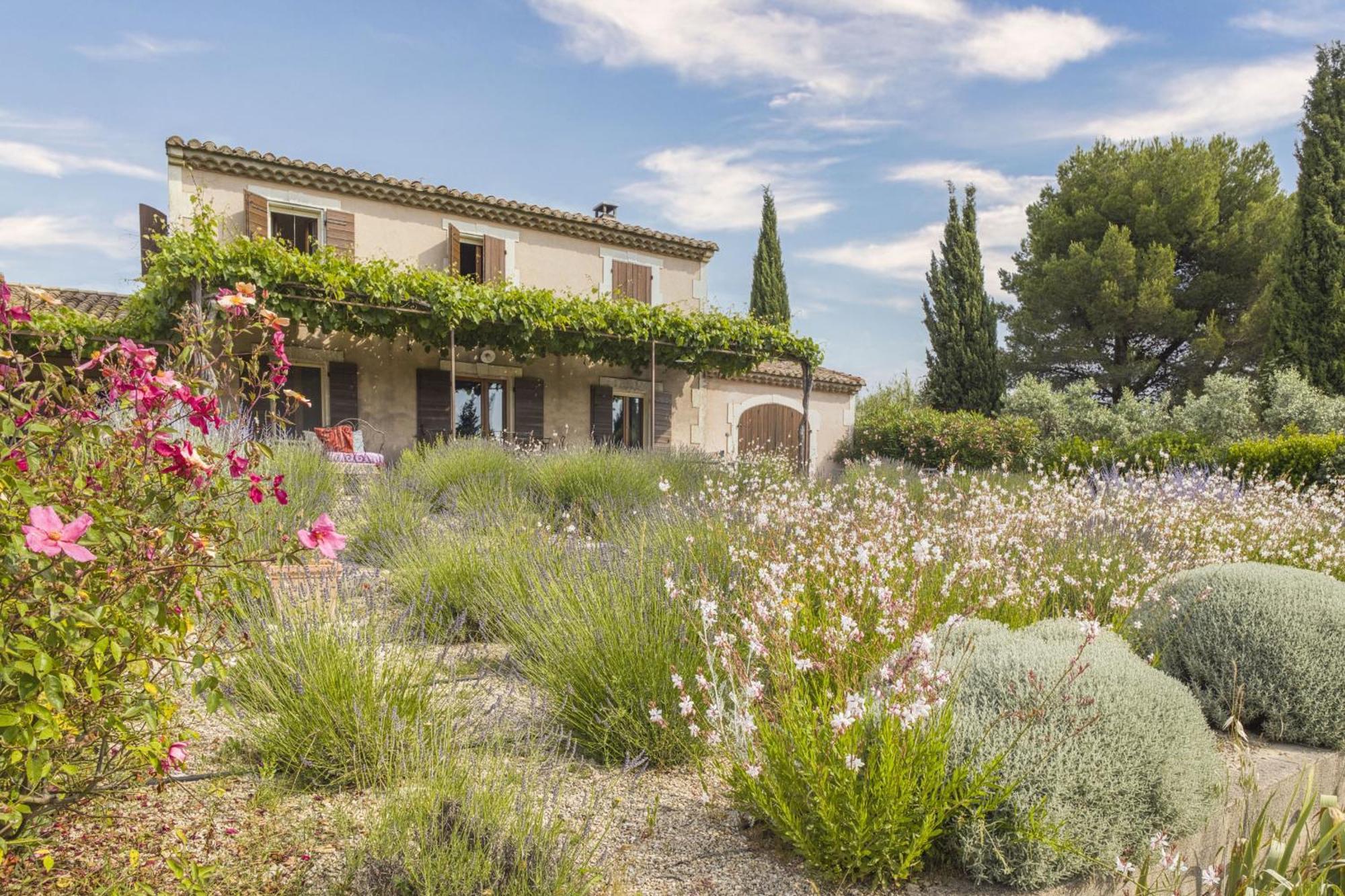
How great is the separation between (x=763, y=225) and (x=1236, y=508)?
71.4 ft

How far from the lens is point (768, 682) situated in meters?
3.45

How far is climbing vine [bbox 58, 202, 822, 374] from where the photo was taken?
11617mm

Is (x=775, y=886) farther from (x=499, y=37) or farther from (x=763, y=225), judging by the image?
(x=763, y=225)

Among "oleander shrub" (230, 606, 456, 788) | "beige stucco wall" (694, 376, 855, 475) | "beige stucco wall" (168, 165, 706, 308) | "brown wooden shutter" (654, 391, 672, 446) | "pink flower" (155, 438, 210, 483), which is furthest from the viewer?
"beige stucco wall" (694, 376, 855, 475)

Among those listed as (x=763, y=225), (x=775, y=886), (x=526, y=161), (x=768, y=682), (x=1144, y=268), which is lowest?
(x=775, y=886)

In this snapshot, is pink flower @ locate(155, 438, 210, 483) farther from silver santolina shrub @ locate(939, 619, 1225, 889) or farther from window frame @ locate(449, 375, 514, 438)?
window frame @ locate(449, 375, 514, 438)

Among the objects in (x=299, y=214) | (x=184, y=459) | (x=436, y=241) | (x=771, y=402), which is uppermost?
(x=299, y=214)

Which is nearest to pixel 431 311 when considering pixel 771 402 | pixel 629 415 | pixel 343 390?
pixel 343 390

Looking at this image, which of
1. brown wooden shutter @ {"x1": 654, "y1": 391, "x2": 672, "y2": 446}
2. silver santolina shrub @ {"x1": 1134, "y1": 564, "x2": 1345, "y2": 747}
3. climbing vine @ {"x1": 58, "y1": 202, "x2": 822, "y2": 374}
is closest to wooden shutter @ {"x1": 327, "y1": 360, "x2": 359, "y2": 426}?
climbing vine @ {"x1": 58, "y1": 202, "x2": 822, "y2": 374}

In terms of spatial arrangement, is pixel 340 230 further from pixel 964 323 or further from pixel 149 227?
pixel 964 323

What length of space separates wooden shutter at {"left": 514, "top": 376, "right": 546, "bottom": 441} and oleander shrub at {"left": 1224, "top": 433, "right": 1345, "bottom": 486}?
12494mm

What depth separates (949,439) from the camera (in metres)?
18.6

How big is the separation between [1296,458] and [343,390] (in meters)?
16.2

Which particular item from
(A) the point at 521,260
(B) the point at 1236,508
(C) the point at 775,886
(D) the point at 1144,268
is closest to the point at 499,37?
(C) the point at 775,886
